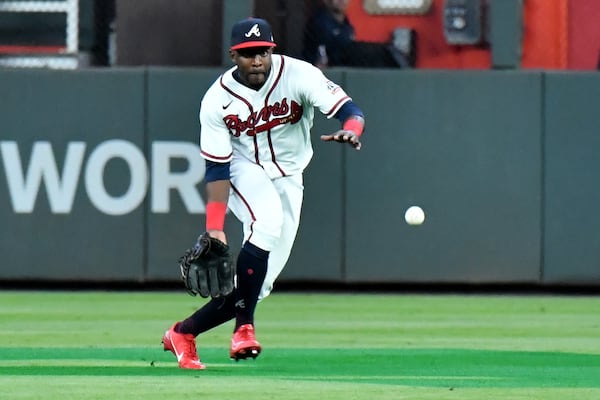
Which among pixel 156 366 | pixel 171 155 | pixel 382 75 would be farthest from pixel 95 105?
pixel 156 366

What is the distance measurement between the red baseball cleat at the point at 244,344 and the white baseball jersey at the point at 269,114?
825mm

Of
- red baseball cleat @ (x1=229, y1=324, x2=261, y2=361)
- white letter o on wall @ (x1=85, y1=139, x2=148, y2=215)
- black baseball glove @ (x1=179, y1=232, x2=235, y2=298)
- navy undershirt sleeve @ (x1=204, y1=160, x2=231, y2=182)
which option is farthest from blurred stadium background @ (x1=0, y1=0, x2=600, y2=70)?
red baseball cleat @ (x1=229, y1=324, x2=261, y2=361)

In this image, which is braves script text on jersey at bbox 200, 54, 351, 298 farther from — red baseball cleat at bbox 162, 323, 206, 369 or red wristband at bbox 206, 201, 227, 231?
red baseball cleat at bbox 162, 323, 206, 369

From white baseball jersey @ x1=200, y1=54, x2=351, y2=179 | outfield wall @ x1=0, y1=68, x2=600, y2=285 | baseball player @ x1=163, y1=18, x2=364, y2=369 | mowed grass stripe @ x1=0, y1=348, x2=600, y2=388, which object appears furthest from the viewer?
outfield wall @ x1=0, y1=68, x2=600, y2=285

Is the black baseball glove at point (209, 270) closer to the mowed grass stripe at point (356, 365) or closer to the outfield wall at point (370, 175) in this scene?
the mowed grass stripe at point (356, 365)

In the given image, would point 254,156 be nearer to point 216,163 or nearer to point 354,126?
point 216,163

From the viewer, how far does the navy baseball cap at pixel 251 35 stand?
7.29m

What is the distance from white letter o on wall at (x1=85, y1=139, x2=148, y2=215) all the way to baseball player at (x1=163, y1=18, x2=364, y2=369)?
4.32 meters

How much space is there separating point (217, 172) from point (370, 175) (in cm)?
459

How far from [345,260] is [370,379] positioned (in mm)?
5012

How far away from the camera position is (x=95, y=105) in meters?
12.0

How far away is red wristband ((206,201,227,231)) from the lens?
742cm

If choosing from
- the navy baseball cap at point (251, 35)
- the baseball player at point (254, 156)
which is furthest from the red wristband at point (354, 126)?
the navy baseball cap at point (251, 35)

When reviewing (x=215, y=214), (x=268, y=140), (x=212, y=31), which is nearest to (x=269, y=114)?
(x=268, y=140)
